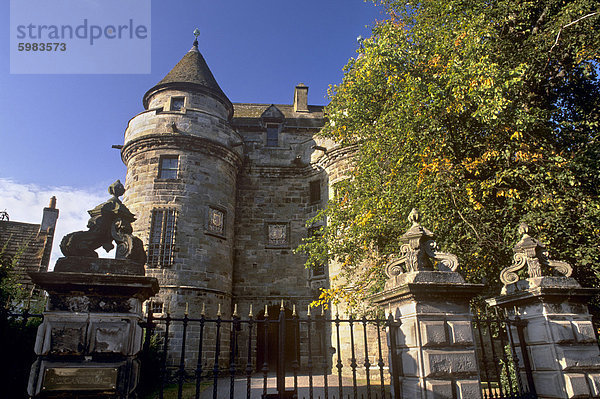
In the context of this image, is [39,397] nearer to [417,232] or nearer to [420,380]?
[420,380]

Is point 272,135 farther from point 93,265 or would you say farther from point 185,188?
point 93,265

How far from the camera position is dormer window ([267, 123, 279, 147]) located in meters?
22.3

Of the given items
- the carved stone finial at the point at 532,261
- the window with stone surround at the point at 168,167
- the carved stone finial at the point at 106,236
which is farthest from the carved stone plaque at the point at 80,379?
the window with stone surround at the point at 168,167

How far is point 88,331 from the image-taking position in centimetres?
431

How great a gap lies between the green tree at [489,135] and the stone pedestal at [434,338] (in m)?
3.89

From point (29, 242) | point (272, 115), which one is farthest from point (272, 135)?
point (29, 242)

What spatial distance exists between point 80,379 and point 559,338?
19.6 feet

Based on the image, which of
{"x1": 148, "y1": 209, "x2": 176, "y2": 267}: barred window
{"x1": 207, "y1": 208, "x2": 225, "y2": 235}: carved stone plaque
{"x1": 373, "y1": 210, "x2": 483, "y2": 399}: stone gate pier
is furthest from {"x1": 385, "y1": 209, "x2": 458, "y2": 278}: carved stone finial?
{"x1": 207, "y1": 208, "x2": 225, "y2": 235}: carved stone plaque

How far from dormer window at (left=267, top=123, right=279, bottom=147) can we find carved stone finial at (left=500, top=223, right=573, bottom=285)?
17403mm

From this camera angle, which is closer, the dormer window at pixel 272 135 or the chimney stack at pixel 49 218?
the chimney stack at pixel 49 218

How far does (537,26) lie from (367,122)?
5.07 metres

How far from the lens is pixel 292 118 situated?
23109 millimetres

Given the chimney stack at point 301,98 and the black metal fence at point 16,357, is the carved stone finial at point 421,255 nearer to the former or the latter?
the black metal fence at point 16,357

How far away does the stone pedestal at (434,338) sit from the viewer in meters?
4.71
